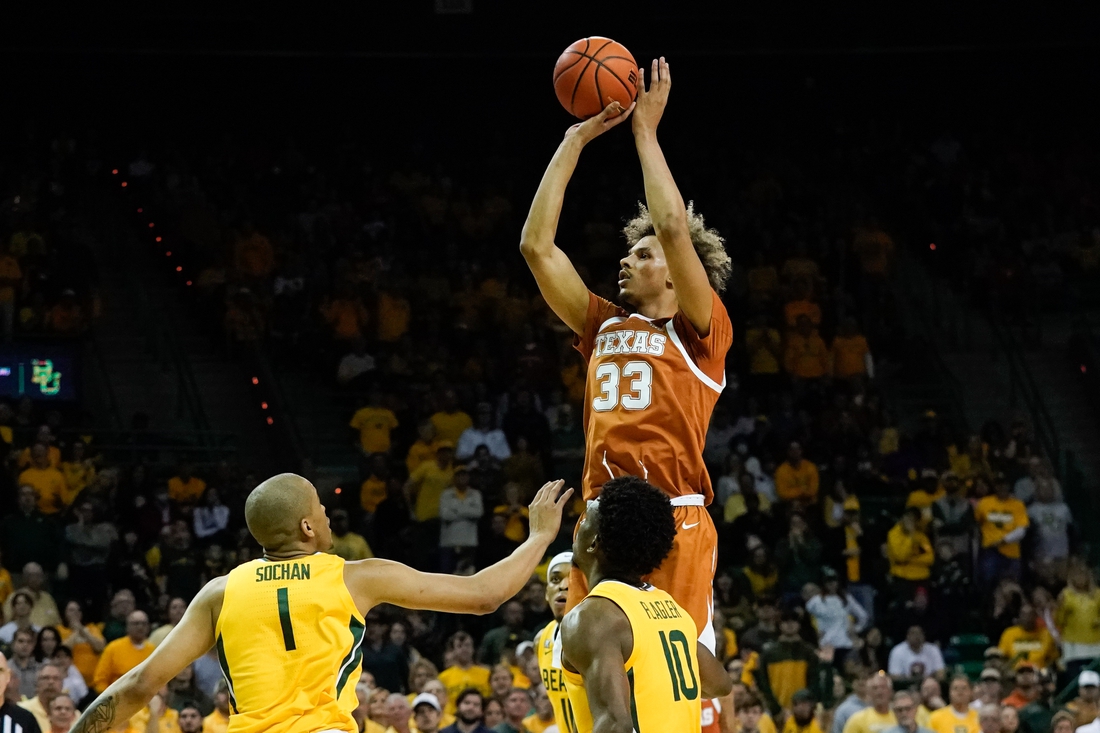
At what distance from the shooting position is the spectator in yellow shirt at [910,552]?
15.8m

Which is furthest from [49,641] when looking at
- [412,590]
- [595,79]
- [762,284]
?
[762,284]

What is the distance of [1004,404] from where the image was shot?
19.4 metres

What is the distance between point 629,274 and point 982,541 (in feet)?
36.2

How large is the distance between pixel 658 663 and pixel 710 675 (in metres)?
0.37

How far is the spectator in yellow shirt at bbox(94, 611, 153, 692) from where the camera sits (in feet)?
42.3

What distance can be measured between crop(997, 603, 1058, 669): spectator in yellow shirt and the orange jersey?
9.82 metres

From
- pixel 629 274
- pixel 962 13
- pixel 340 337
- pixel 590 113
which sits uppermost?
pixel 962 13

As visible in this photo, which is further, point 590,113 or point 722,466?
point 722,466

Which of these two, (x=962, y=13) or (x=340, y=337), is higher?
(x=962, y=13)

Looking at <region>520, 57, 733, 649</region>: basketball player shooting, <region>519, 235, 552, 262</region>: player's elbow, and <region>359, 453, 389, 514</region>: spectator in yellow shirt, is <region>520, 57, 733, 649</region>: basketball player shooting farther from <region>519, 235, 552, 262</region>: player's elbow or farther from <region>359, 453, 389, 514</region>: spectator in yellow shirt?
<region>359, 453, 389, 514</region>: spectator in yellow shirt

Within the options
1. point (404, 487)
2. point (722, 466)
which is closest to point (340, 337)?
point (404, 487)

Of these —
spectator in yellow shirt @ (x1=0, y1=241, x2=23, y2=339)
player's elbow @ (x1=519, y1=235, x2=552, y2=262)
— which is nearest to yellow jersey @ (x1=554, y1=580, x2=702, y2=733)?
player's elbow @ (x1=519, y1=235, x2=552, y2=262)

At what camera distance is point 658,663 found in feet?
16.6

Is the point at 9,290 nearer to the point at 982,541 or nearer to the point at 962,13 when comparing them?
the point at 982,541
